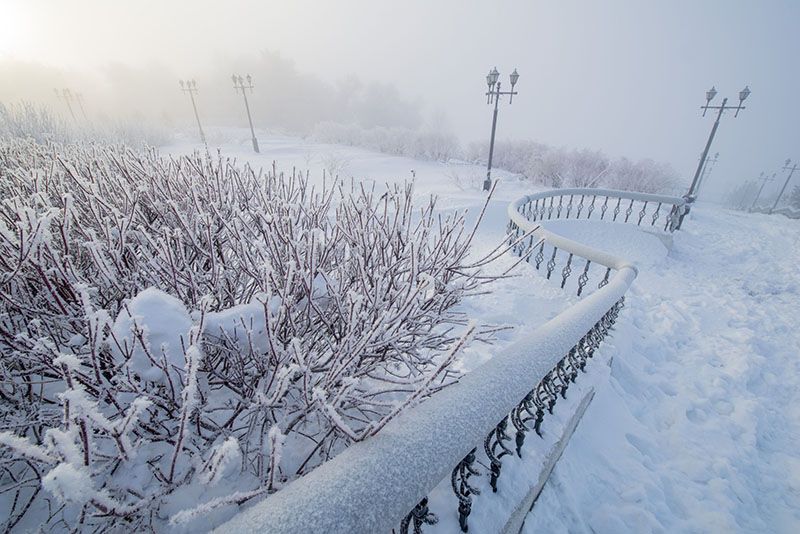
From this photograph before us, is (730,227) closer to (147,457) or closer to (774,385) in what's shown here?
(774,385)

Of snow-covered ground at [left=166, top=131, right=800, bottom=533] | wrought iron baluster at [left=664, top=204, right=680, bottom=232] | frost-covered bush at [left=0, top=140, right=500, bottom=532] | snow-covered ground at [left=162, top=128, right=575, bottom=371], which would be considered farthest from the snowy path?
wrought iron baluster at [left=664, top=204, right=680, bottom=232]

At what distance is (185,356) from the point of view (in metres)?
1.23

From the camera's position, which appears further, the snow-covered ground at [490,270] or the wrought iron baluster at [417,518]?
the snow-covered ground at [490,270]

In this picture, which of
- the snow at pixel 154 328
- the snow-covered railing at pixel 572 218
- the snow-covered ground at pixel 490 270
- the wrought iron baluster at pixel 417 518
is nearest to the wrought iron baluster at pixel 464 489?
the wrought iron baluster at pixel 417 518

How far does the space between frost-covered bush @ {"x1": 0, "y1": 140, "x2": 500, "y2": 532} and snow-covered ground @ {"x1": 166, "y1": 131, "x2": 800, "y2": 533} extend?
4.30 ft

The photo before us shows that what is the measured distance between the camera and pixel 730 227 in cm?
1142

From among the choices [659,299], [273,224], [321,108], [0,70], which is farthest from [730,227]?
[0,70]

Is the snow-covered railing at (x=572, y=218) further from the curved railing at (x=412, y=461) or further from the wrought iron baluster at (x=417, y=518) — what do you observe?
the wrought iron baluster at (x=417, y=518)

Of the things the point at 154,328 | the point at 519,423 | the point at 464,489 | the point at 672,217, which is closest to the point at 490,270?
the point at 519,423

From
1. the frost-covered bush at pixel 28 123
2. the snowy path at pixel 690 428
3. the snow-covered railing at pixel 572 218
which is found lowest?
the snowy path at pixel 690 428

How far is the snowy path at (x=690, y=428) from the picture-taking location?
196cm

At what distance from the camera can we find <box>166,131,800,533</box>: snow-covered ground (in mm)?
1986

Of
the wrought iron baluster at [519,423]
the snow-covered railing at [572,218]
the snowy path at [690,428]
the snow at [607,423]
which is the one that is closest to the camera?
the snow at [607,423]

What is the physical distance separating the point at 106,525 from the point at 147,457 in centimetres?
38
